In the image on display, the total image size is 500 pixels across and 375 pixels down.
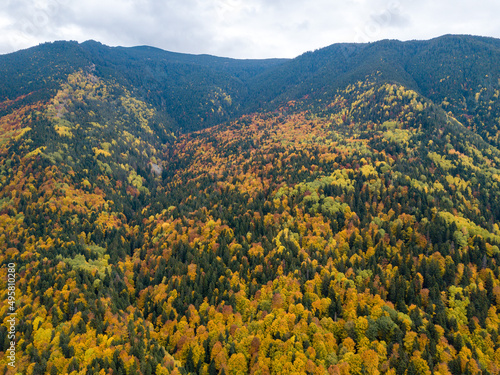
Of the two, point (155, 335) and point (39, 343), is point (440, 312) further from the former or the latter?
point (39, 343)

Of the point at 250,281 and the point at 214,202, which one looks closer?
the point at 250,281

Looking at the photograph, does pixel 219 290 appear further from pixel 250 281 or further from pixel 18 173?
pixel 18 173

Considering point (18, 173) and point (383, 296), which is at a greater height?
point (18, 173)

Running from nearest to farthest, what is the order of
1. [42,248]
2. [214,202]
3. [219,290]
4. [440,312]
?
[440,312] < [219,290] < [42,248] < [214,202]

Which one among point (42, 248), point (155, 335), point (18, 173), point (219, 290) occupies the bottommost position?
point (155, 335)

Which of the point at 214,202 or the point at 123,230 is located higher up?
the point at 214,202

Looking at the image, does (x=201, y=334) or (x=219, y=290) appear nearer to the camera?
(x=201, y=334)

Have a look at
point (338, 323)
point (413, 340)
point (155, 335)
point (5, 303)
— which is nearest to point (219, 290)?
point (155, 335)

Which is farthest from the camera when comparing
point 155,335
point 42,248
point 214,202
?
point 214,202

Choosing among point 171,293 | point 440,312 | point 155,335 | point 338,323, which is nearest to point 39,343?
point 155,335
